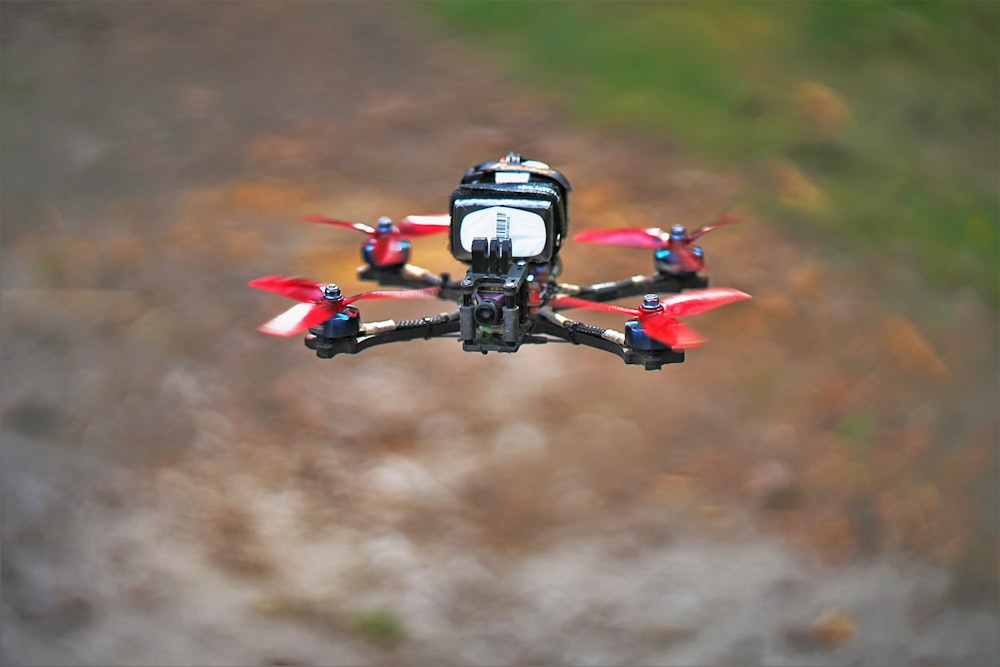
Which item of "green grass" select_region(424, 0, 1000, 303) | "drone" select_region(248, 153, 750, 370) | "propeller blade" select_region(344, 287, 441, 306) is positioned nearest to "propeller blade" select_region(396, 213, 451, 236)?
"propeller blade" select_region(344, 287, 441, 306)

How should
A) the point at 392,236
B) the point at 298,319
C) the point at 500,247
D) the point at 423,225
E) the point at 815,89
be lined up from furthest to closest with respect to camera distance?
1. the point at 815,89
2. the point at 392,236
3. the point at 423,225
4. the point at 500,247
5. the point at 298,319

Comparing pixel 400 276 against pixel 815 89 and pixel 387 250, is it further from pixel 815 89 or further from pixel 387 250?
pixel 815 89

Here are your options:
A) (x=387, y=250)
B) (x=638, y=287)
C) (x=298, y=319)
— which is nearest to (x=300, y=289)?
(x=298, y=319)

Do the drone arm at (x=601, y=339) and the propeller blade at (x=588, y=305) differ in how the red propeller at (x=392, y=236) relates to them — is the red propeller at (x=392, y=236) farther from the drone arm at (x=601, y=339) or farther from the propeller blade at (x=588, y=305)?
the drone arm at (x=601, y=339)

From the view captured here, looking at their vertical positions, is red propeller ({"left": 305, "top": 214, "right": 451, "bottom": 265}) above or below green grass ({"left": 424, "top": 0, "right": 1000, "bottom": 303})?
below

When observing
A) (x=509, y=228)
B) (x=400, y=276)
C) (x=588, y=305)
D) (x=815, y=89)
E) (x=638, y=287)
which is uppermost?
(x=815, y=89)

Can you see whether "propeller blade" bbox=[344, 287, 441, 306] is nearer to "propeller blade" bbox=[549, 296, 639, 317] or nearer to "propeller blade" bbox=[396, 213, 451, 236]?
"propeller blade" bbox=[396, 213, 451, 236]

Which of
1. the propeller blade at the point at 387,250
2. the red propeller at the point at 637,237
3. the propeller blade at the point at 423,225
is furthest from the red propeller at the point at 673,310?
the propeller blade at the point at 387,250
